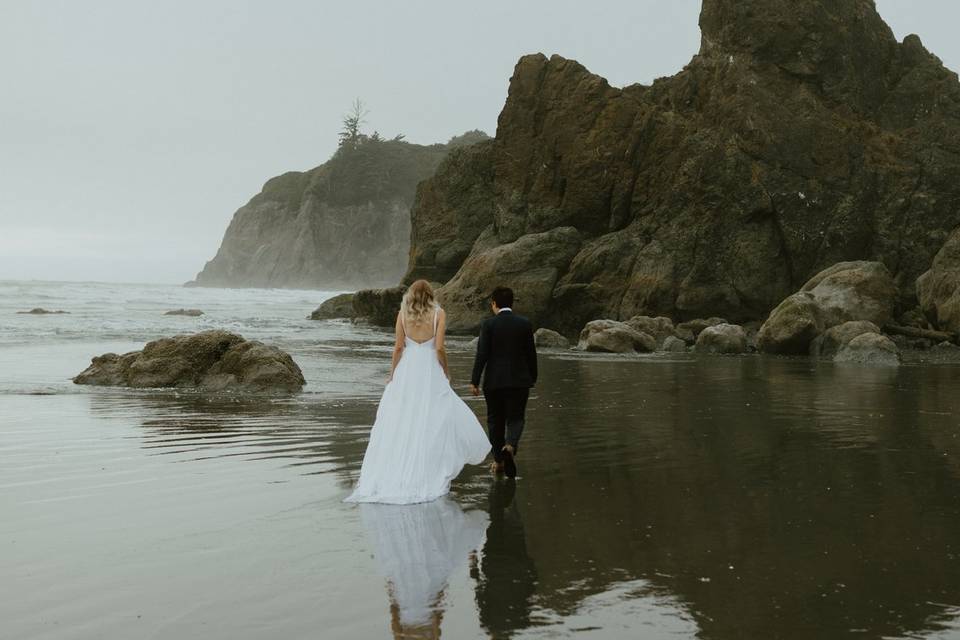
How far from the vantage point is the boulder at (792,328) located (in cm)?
2822

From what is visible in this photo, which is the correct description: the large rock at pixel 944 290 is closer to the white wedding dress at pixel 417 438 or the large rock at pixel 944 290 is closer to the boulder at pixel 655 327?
the boulder at pixel 655 327

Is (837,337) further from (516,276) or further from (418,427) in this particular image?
(418,427)

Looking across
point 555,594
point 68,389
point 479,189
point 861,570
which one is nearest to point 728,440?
point 861,570

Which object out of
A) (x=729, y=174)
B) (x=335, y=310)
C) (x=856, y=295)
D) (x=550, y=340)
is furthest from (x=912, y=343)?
(x=335, y=310)

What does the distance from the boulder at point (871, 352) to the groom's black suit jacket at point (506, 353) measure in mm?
17423

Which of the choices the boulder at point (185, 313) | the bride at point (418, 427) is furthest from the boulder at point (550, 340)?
the boulder at point (185, 313)

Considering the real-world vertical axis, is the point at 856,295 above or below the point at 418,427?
above

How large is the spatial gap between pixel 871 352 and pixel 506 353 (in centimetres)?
1837

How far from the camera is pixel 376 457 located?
841cm

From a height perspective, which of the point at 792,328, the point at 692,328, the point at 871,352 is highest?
the point at 792,328

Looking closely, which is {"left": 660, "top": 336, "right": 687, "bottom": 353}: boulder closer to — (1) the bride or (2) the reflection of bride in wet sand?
(1) the bride

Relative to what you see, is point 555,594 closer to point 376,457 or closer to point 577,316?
point 376,457

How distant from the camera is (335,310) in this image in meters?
53.7

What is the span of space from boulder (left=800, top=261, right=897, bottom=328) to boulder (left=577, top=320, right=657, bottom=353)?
5545 mm
